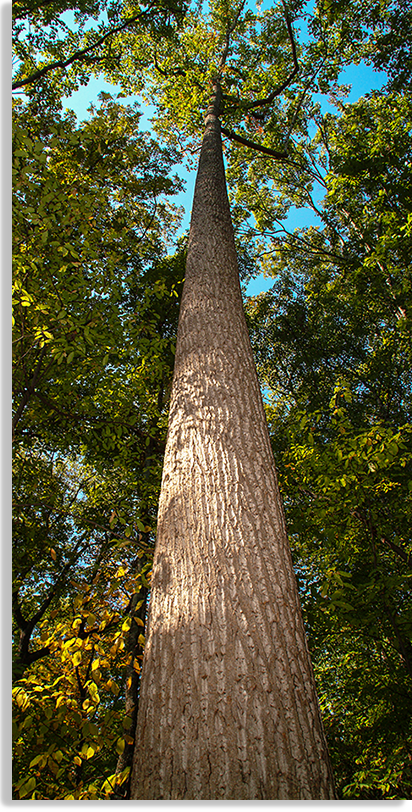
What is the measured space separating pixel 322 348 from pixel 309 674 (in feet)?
42.1

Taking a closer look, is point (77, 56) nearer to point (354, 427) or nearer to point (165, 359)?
point (165, 359)

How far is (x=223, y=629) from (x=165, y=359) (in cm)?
649

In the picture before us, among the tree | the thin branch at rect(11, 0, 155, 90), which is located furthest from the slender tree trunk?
the thin branch at rect(11, 0, 155, 90)

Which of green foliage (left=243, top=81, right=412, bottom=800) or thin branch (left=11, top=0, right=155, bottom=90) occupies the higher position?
thin branch (left=11, top=0, right=155, bottom=90)

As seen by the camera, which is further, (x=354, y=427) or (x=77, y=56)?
(x=354, y=427)

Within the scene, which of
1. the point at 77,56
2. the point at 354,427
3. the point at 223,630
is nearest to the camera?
the point at 223,630

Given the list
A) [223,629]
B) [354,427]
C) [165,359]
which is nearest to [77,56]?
[165,359]

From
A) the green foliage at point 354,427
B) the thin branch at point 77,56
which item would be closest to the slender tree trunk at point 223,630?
the green foliage at point 354,427

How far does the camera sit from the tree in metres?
1.03

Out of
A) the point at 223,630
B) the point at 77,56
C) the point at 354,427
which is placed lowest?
the point at 223,630

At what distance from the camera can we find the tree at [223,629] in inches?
Result: 40.4

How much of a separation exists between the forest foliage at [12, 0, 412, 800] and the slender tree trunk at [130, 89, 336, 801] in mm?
697

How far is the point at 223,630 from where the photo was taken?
1.25 meters

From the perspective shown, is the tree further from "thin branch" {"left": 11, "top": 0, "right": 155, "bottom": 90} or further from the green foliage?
"thin branch" {"left": 11, "top": 0, "right": 155, "bottom": 90}
